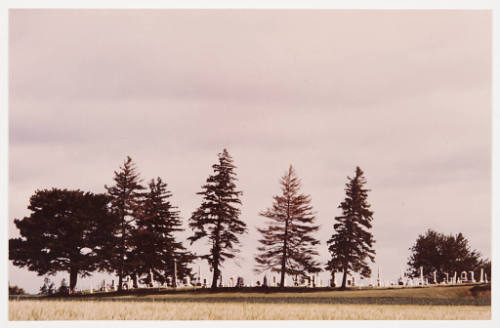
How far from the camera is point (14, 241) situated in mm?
31781

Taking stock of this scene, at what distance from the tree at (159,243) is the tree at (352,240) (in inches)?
332

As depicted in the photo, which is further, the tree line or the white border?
the tree line

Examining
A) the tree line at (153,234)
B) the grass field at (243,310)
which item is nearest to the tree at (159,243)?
the tree line at (153,234)

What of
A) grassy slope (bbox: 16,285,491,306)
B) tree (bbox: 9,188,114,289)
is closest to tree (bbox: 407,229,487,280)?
grassy slope (bbox: 16,285,491,306)

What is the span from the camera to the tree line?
35.1 meters

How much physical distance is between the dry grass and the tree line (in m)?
8.82

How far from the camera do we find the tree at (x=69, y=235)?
1377 inches

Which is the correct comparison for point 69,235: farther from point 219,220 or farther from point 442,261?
point 442,261

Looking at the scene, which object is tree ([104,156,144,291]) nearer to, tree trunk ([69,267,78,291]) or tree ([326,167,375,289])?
tree trunk ([69,267,78,291])

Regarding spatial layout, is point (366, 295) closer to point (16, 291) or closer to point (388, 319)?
point (388, 319)

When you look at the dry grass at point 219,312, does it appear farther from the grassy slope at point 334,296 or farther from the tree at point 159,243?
the tree at point 159,243
